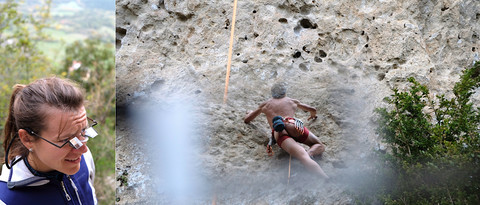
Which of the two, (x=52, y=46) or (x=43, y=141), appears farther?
(x=52, y=46)

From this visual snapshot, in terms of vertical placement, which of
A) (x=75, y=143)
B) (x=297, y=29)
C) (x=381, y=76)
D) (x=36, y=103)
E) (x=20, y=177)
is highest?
(x=297, y=29)

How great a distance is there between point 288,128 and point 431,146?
771 millimetres

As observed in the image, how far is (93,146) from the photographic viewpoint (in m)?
3.52

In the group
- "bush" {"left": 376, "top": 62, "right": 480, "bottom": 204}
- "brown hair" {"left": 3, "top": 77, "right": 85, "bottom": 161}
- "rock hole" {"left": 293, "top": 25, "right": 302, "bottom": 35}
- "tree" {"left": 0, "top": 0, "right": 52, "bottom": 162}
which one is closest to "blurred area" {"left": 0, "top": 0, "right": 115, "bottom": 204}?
"tree" {"left": 0, "top": 0, "right": 52, "bottom": 162}

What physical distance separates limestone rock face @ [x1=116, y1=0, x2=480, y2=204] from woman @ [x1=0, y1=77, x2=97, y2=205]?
2.54ft

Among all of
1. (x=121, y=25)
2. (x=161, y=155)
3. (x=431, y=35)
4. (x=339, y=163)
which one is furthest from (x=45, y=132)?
(x=431, y=35)

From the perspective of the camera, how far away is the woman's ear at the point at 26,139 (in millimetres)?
1280

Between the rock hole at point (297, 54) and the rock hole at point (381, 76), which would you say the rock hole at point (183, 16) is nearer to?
the rock hole at point (297, 54)

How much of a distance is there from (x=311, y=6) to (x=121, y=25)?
1.05 m

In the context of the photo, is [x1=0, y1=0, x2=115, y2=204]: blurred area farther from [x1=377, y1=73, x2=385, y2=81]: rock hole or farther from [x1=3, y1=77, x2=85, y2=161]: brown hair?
[x1=377, y1=73, x2=385, y2=81]: rock hole

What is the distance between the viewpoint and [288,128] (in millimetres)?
2135

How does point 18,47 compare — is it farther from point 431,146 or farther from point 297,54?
point 431,146

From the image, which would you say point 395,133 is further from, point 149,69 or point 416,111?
point 149,69

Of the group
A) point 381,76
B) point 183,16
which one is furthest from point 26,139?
point 381,76
